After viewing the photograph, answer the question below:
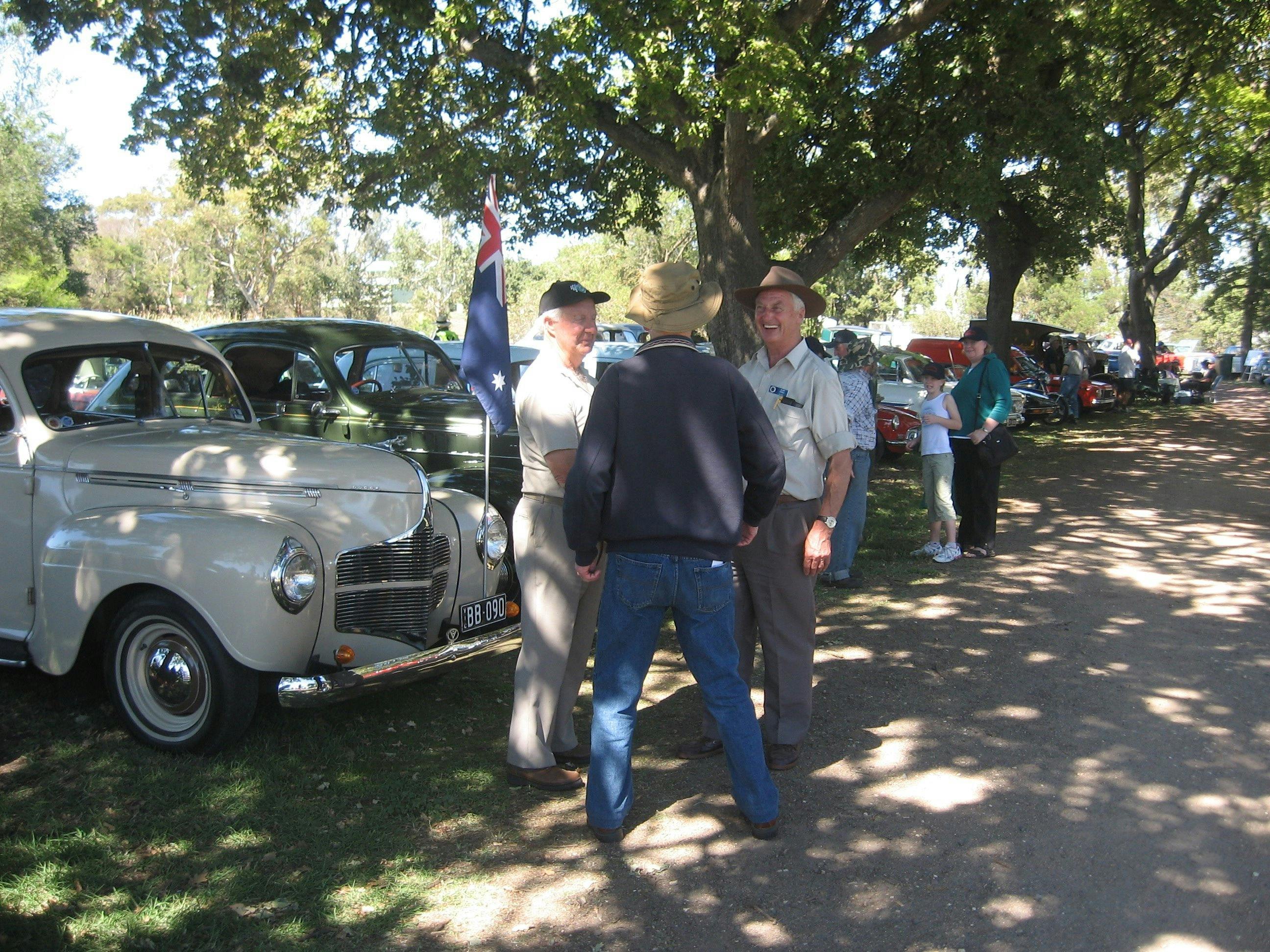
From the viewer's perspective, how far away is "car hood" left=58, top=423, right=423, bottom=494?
5.08 m

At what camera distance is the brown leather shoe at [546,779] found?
4570 mm

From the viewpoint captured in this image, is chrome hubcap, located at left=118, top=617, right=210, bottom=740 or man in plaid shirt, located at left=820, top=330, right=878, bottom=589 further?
man in plaid shirt, located at left=820, top=330, right=878, bottom=589

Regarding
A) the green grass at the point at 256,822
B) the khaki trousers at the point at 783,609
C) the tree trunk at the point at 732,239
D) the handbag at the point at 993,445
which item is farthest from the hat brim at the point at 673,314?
the tree trunk at the point at 732,239

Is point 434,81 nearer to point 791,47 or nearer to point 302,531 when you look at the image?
point 791,47

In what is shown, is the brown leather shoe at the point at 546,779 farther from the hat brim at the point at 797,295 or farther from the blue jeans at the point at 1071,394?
the blue jeans at the point at 1071,394

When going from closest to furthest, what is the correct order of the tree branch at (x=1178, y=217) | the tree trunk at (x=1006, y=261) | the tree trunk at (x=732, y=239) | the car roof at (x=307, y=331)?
the car roof at (x=307, y=331), the tree trunk at (x=732, y=239), the tree trunk at (x=1006, y=261), the tree branch at (x=1178, y=217)

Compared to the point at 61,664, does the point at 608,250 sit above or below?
above

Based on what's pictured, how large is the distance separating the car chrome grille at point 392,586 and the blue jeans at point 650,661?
4.56 feet

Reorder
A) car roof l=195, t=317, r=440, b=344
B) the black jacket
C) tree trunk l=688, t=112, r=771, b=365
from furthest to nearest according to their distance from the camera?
1. tree trunk l=688, t=112, r=771, b=365
2. car roof l=195, t=317, r=440, b=344
3. the black jacket

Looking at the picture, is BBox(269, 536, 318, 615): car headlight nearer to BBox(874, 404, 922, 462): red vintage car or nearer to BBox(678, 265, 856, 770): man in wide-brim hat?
BBox(678, 265, 856, 770): man in wide-brim hat

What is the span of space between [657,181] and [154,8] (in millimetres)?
7077

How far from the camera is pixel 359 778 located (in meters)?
4.74

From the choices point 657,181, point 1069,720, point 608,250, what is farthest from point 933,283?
point 1069,720

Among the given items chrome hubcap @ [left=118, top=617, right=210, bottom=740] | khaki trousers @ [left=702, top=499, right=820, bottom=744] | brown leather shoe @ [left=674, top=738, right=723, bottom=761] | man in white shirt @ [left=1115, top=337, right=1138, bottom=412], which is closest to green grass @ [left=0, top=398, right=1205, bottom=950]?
chrome hubcap @ [left=118, top=617, right=210, bottom=740]
